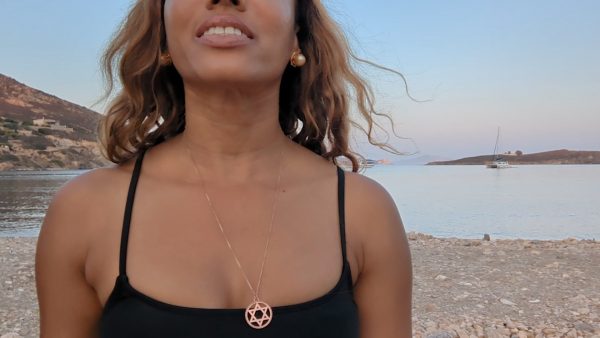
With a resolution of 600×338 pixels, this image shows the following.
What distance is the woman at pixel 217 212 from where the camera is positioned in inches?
60.4

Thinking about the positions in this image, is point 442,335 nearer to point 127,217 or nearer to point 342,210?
point 342,210

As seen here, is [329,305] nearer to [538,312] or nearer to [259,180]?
[259,180]

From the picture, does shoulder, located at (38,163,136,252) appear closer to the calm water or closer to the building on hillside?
the calm water

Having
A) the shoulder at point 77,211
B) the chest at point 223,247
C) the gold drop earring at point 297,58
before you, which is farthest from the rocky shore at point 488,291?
the shoulder at point 77,211

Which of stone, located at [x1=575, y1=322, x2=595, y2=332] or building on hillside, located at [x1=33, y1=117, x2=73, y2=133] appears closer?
stone, located at [x1=575, y1=322, x2=595, y2=332]

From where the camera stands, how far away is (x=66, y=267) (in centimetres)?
158

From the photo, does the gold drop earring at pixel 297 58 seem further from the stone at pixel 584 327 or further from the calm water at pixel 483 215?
the calm water at pixel 483 215

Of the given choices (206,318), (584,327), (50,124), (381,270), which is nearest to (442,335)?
(584,327)

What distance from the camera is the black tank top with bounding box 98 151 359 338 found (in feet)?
4.76

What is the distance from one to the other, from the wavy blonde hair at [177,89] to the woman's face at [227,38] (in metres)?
0.25

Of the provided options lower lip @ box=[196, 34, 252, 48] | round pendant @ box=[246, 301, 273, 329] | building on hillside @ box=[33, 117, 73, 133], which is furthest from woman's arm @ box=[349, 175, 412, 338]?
building on hillside @ box=[33, 117, 73, 133]

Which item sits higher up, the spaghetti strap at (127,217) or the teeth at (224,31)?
the teeth at (224,31)

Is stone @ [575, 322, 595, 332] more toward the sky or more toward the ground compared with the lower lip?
more toward the ground

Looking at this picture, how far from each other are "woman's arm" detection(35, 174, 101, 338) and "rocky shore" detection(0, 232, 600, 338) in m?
4.26
